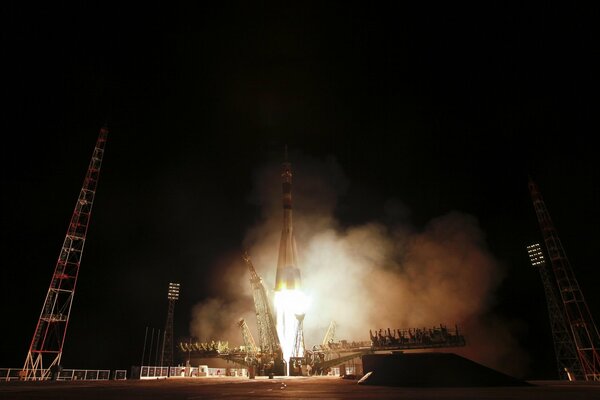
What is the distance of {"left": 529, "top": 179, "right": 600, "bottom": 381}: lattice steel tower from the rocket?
1633 inches

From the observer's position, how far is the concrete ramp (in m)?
17.3

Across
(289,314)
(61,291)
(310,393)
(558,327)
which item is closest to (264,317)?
(289,314)

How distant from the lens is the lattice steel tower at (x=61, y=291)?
5550 centimetres

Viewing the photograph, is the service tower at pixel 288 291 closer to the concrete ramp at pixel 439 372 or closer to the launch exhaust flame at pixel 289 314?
the launch exhaust flame at pixel 289 314

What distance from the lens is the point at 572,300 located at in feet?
197

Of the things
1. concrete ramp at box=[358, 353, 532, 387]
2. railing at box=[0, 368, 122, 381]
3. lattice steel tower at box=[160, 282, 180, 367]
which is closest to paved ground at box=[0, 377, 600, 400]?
concrete ramp at box=[358, 353, 532, 387]

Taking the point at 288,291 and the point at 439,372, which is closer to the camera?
the point at 439,372

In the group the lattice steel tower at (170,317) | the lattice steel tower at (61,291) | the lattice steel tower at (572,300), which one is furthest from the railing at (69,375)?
the lattice steel tower at (572,300)

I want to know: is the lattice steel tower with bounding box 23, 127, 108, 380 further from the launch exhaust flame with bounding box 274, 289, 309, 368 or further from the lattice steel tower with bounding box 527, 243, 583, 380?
the lattice steel tower with bounding box 527, 243, 583, 380

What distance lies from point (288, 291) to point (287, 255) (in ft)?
21.2

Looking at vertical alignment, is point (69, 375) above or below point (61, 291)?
below

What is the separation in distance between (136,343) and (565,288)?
82.0 m

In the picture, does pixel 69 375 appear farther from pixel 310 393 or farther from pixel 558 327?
pixel 558 327

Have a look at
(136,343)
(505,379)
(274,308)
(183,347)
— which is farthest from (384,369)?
(136,343)
